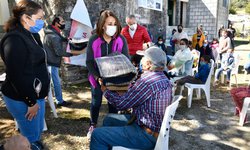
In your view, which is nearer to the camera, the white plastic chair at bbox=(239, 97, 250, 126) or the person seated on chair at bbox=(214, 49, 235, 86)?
the white plastic chair at bbox=(239, 97, 250, 126)

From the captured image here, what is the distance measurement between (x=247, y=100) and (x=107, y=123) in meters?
2.65

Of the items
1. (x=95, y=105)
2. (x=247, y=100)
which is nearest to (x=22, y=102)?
(x=95, y=105)

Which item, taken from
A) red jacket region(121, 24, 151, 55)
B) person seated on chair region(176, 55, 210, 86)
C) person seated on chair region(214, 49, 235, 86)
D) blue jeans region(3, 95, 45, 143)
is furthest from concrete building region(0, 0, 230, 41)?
blue jeans region(3, 95, 45, 143)

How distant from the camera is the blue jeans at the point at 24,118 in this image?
6.55 ft

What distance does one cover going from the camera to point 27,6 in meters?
1.93

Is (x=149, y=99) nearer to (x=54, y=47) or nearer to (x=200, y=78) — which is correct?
(x=54, y=47)

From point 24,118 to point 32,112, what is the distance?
0.12m

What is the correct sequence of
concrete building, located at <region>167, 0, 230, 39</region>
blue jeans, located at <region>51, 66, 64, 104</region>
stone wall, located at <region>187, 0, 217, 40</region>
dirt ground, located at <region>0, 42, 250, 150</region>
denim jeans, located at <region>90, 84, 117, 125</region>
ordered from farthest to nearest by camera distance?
1. stone wall, located at <region>187, 0, 217, 40</region>
2. concrete building, located at <region>167, 0, 230, 39</region>
3. blue jeans, located at <region>51, 66, 64, 104</region>
4. dirt ground, located at <region>0, 42, 250, 150</region>
5. denim jeans, located at <region>90, 84, 117, 125</region>

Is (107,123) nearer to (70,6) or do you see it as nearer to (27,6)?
(27,6)

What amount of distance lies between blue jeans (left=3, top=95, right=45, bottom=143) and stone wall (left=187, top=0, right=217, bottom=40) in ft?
52.7

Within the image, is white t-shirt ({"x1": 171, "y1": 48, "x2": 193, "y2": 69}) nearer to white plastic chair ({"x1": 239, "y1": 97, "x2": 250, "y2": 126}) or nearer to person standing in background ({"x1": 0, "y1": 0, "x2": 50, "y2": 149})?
white plastic chair ({"x1": 239, "y1": 97, "x2": 250, "y2": 126})

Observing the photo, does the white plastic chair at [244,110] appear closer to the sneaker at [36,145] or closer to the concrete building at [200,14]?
the sneaker at [36,145]

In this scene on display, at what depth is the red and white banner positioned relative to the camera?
5.57m

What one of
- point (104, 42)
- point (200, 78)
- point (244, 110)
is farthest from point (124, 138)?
point (200, 78)
